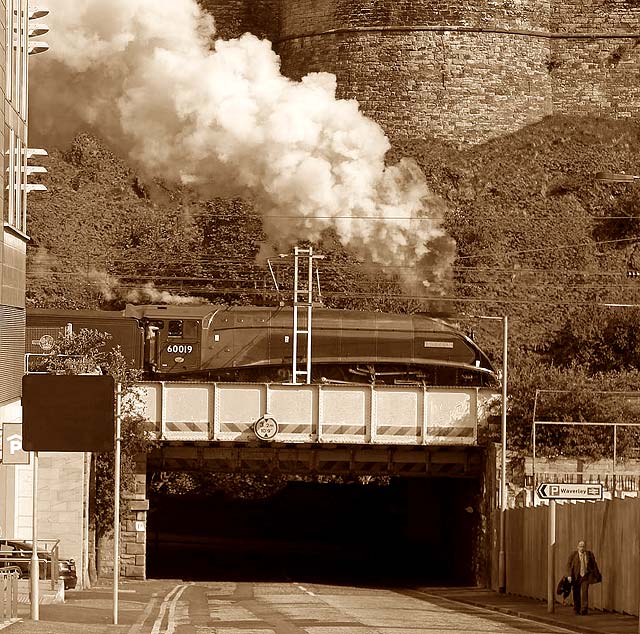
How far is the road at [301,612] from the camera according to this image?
29.2 metres

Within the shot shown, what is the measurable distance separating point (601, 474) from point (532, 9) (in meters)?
46.4

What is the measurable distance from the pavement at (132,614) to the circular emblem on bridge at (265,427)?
8.99 meters

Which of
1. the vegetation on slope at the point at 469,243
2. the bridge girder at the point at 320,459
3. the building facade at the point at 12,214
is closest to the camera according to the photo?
the building facade at the point at 12,214

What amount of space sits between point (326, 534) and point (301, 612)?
4224 centimetres

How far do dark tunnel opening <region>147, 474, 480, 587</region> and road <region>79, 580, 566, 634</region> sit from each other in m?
8.36

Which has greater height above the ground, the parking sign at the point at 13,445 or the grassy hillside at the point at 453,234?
the grassy hillside at the point at 453,234

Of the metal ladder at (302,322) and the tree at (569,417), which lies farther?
the metal ladder at (302,322)

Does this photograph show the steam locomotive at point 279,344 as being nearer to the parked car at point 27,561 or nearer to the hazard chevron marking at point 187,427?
the hazard chevron marking at point 187,427

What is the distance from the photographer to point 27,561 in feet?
118

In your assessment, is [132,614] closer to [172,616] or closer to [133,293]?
[172,616]

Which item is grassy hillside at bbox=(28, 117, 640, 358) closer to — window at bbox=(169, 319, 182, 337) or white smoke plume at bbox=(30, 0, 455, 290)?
white smoke plume at bbox=(30, 0, 455, 290)

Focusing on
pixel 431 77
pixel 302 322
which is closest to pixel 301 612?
pixel 302 322

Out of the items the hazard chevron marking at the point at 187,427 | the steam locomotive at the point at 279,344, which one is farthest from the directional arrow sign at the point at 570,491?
the steam locomotive at the point at 279,344

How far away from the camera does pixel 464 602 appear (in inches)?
1662
